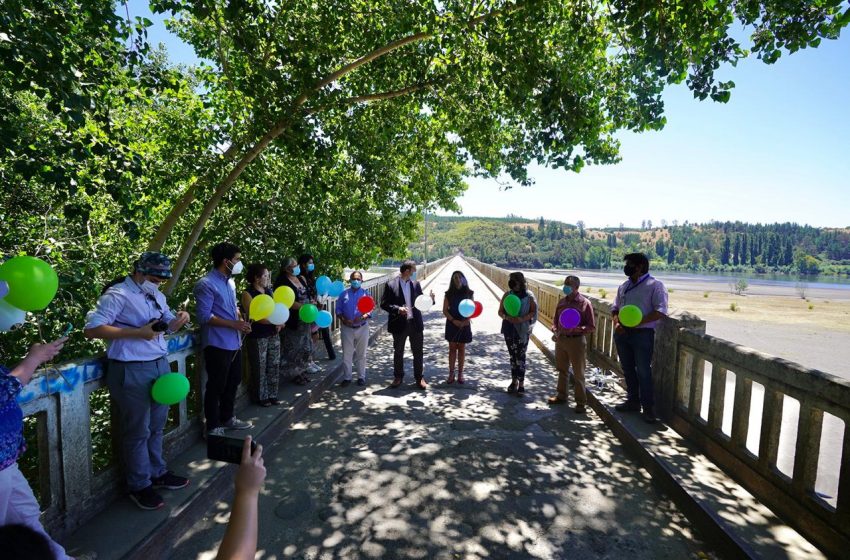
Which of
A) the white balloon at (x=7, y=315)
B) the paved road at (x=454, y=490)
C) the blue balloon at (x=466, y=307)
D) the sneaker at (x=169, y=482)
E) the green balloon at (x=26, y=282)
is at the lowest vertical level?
the paved road at (x=454, y=490)

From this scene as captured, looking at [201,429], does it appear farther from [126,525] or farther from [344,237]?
[344,237]

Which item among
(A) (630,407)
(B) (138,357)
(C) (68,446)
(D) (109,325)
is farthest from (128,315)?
(A) (630,407)

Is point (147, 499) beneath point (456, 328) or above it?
beneath

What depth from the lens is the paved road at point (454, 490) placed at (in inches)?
122

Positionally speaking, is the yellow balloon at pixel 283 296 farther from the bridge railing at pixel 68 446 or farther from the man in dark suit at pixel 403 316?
the bridge railing at pixel 68 446

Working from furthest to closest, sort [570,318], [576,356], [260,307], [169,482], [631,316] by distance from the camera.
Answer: [576,356]
[570,318]
[631,316]
[260,307]
[169,482]

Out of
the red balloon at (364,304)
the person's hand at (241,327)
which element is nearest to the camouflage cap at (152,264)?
the person's hand at (241,327)

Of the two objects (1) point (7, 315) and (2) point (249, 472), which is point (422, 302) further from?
(2) point (249, 472)

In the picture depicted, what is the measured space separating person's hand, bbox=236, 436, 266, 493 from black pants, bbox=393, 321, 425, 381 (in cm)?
550

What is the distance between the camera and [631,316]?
5090 mm

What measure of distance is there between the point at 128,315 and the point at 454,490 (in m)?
2.92

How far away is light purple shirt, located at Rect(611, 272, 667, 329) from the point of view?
203 inches

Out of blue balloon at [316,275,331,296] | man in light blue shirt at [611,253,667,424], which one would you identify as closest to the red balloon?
blue balloon at [316,275,331,296]

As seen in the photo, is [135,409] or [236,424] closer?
[135,409]
